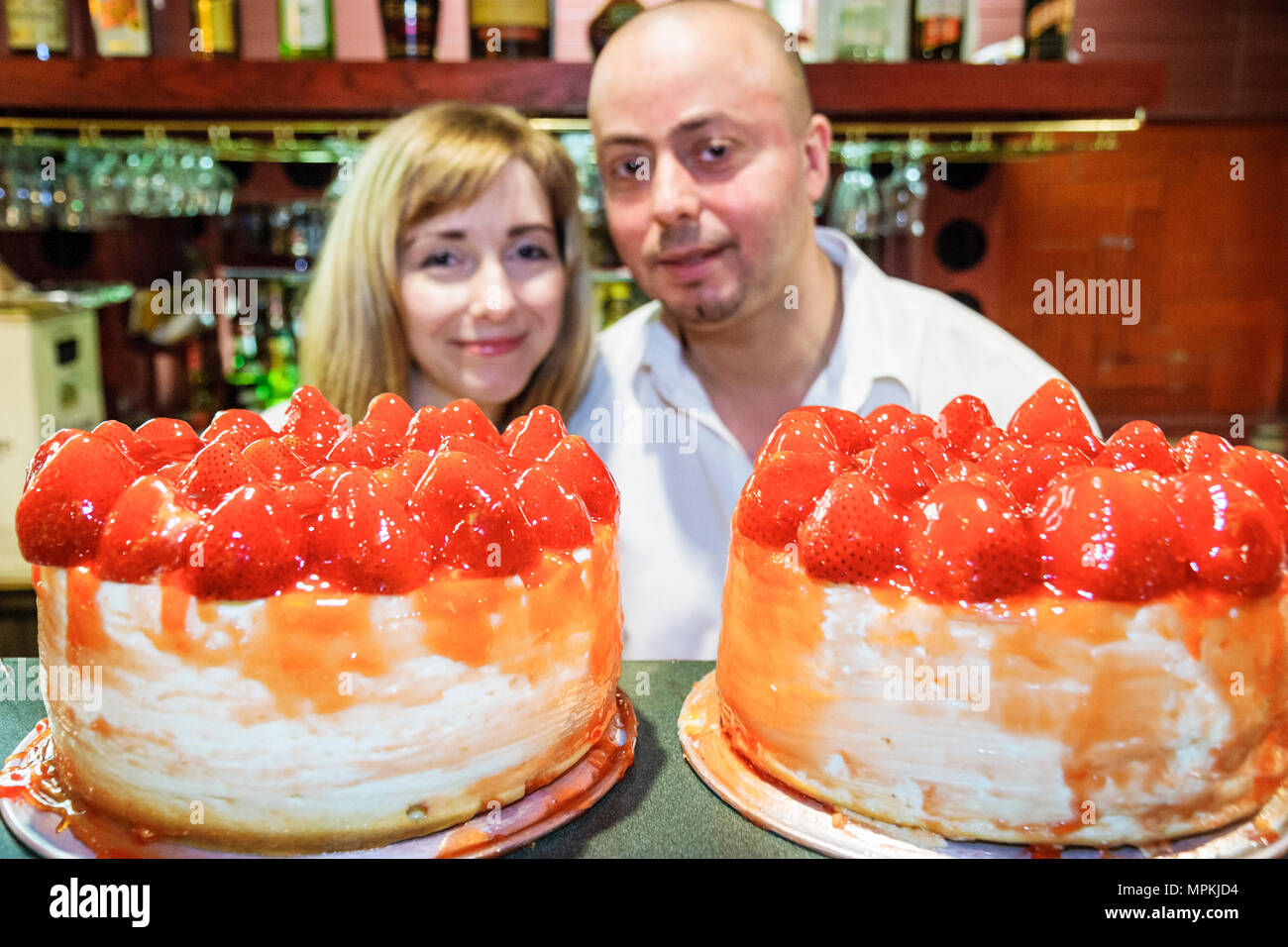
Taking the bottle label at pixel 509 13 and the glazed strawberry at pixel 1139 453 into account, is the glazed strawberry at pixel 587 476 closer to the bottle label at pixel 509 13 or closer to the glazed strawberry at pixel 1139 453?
the glazed strawberry at pixel 1139 453

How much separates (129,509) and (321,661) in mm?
229

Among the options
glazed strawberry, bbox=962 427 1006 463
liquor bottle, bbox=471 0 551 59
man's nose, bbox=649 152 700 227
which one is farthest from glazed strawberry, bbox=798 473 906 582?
liquor bottle, bbox=471 0 551 59

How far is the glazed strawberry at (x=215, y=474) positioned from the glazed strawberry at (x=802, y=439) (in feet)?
1.77

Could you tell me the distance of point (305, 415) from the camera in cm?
128

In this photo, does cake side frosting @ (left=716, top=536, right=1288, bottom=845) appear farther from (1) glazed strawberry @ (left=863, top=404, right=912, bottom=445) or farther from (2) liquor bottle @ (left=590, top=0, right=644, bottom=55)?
(2) liquor bottle @ (left=590, top=0, right=644, bottom=55)

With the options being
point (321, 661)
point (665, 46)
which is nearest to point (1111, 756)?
point (321, 661)

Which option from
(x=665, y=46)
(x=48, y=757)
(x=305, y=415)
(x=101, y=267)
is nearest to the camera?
(x=48, y=757)

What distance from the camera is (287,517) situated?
869 mm

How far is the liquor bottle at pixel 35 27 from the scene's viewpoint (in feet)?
8.86

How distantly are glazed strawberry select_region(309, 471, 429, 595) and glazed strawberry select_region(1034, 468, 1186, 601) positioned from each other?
585 millimetres

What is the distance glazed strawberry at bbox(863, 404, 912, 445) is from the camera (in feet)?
3.99

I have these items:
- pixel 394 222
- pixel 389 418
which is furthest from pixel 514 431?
pixel 394 222

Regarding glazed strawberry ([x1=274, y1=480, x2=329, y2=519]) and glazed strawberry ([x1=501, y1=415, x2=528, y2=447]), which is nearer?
glazed strawberry ([x1=274, y1=480, x2=329, y2=519])

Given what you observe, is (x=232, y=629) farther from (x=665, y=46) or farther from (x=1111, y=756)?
(x=665, y=46)
